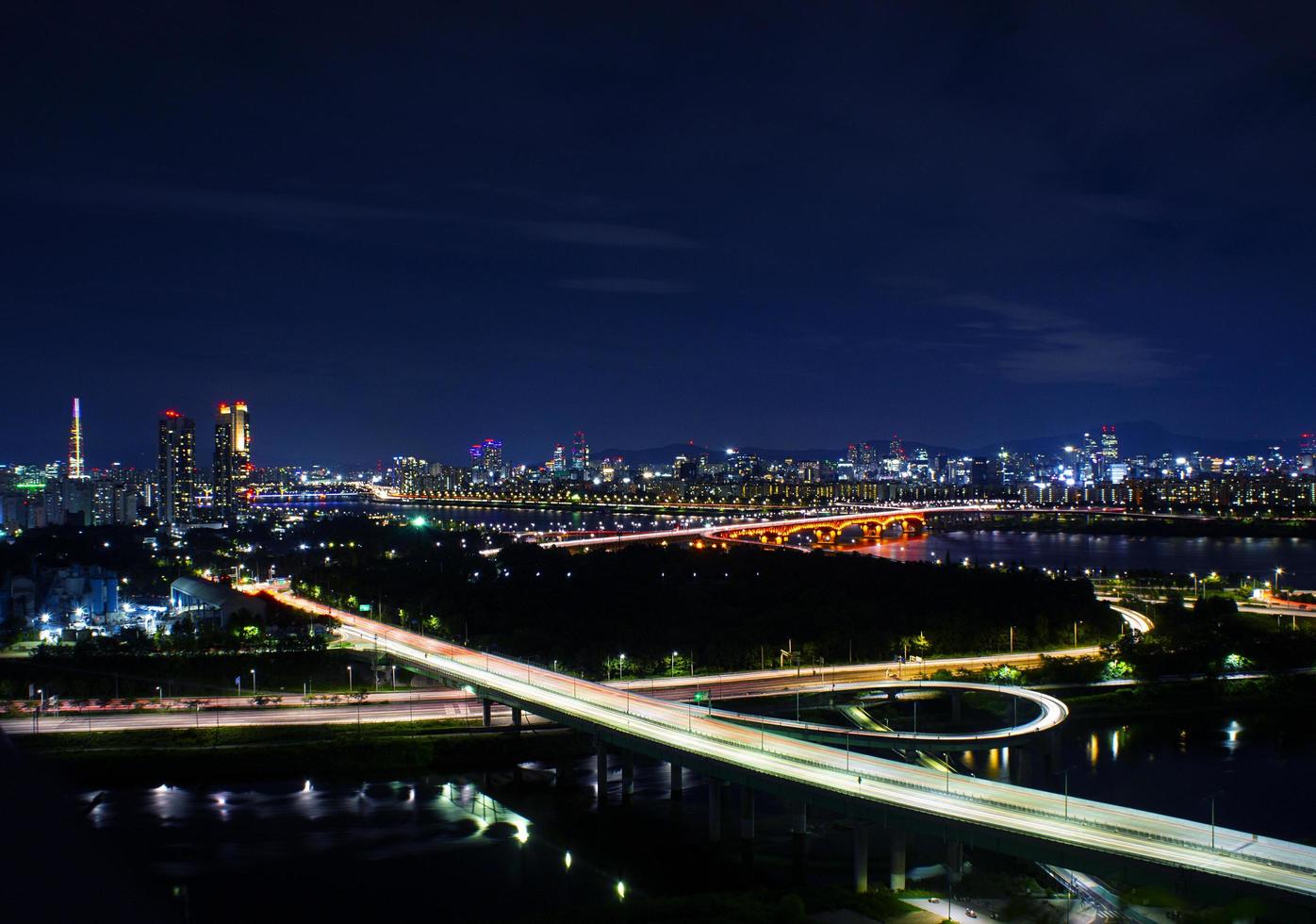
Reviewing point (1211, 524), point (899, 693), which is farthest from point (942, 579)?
point (1211, 524)

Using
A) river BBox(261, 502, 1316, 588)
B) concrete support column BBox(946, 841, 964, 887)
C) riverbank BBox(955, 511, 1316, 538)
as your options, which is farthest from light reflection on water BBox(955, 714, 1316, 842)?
riverbank BBox(955, 511, 1316, 538)

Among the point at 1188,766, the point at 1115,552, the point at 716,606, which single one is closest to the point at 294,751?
the point at 716,606

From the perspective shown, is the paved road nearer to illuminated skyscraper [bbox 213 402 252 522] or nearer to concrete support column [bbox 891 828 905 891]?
concrete support column [bbox 891 828 905 891]

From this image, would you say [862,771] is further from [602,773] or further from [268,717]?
[268,717]

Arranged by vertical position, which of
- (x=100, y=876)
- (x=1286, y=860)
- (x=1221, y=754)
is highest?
(x=100, y=876)

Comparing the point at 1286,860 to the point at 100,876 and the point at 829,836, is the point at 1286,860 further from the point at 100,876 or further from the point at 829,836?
the point at 100,876
